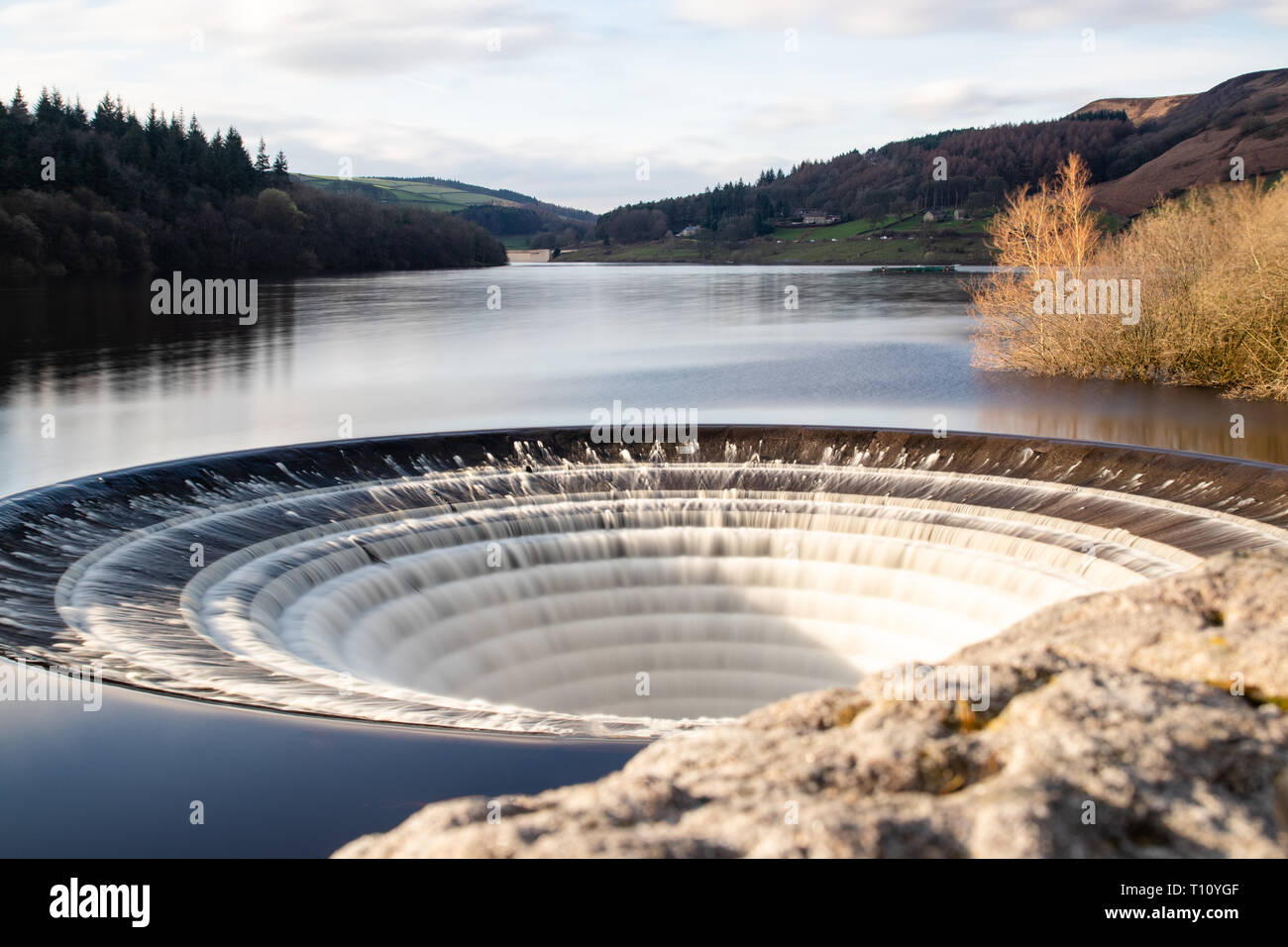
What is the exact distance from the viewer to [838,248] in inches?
5984

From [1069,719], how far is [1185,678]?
0.74 metres

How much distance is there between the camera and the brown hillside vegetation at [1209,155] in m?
111

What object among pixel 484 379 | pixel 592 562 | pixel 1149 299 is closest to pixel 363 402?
pixel 484 379

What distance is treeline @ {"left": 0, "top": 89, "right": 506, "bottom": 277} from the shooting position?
82125mm

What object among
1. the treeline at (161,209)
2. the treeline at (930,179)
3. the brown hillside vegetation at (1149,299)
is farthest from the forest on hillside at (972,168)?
the brown hillside vegetation at (1149,299)

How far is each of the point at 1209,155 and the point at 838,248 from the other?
4727 cm

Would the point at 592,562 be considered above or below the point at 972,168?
below

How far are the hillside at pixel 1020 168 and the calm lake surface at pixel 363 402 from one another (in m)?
60.5

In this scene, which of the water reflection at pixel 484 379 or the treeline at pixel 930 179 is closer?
the water reflection at pixel 484 379

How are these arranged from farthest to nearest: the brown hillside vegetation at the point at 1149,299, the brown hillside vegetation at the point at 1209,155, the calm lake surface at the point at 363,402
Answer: the brown hillside vegetation at the point at 1209,155 → the brown hillside vegetation at the point at 1149,299 → the calm lake surface at the point at 363,402

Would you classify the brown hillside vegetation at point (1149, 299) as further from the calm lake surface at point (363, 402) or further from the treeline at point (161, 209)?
the treeline at point (161, 209)

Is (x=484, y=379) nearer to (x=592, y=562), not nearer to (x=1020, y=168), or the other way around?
(x=592, y=562)

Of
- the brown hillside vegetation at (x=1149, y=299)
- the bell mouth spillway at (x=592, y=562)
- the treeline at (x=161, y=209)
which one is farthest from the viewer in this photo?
the treeline at (x=161, y=209)
